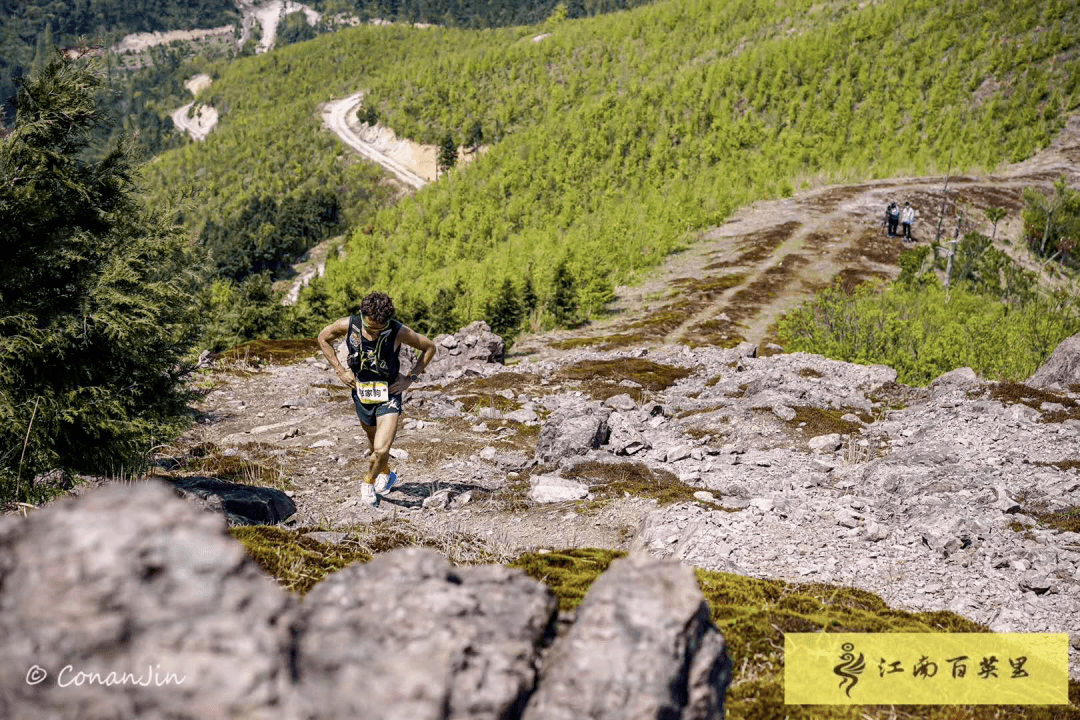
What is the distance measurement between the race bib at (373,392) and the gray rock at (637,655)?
580 cm

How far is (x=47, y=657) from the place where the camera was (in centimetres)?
187

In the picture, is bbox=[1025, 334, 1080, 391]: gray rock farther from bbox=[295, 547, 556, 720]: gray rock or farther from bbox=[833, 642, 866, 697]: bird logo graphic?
bbox=[295, 547, 556, 720]: gray rock

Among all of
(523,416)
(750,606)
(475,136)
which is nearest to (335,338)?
(750,606)

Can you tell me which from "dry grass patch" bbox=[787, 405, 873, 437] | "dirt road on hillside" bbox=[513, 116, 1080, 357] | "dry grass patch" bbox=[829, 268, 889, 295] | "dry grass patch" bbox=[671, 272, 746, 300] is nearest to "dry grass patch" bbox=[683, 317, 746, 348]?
"dirt road on hillside" bbox=[513, 116, 1080, 357]

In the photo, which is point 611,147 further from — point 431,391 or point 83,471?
point 83,471

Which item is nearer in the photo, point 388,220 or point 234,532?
point 234,532

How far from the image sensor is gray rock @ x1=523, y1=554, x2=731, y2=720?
2.48 meters

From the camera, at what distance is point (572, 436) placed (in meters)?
12.1

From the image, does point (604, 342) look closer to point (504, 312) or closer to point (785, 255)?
point (504, 312)

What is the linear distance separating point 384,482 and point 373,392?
148 centimetres

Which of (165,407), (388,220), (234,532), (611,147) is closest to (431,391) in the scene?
(165,407)

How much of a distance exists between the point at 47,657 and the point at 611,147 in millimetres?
64000

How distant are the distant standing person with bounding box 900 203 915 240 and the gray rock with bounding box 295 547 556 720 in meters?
45.2

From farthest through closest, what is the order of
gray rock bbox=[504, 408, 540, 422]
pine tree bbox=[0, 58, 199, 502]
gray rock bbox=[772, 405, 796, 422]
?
gray rock bbox=[504, 408, 540, 422]
gray rock bbox=[772, 405, 796, 422]
pine tree bbox=[0, 58, 199, 502]
